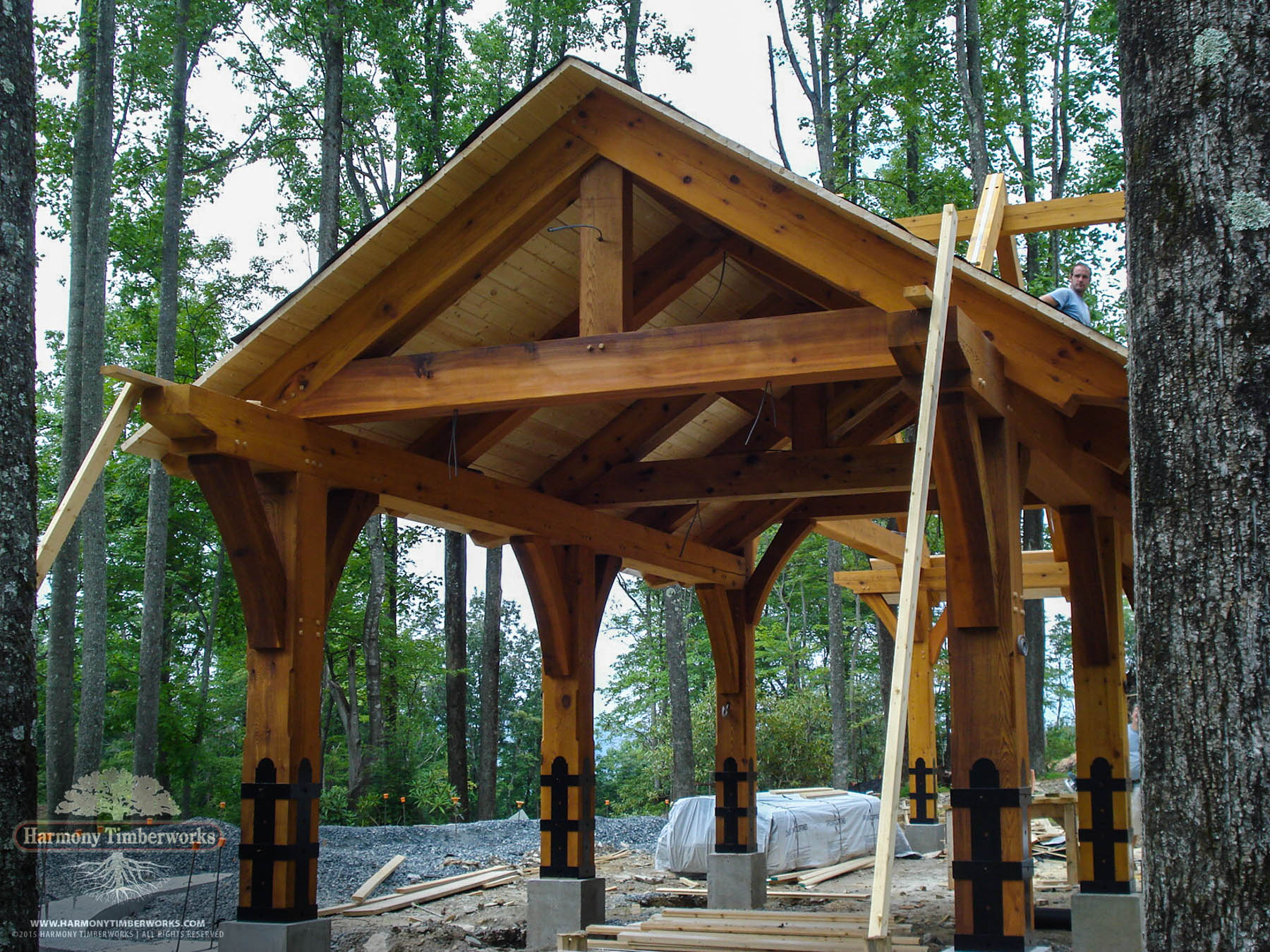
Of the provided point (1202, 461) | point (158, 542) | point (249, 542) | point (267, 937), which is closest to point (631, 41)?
point (158, 542)

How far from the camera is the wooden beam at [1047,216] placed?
8.66m

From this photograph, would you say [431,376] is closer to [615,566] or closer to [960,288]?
[960,288]

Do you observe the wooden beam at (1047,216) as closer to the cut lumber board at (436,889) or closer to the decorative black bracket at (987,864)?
the decorative black bracket at (987,864)

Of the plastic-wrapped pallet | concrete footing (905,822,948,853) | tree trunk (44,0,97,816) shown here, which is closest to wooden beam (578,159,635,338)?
the plastic-wrapped pallet

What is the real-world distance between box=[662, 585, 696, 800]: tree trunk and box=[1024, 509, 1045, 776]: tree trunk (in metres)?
5.34

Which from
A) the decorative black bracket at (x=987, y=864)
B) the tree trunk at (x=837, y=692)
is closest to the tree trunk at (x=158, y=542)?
the tree trunk at (x=837, y=692)

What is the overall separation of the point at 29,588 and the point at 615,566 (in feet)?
19.0

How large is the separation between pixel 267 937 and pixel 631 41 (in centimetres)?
1706

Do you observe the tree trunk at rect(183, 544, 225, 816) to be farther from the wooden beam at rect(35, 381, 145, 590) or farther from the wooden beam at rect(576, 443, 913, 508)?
the wooden beam at rect(35, 381, 145, 590)

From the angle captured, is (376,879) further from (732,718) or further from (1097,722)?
(1097,722)

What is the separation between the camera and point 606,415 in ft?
29.0

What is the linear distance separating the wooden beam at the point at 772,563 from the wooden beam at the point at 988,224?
111 inches

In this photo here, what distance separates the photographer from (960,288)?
553 centimetres

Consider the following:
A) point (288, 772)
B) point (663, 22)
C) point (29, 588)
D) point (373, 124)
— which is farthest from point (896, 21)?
point (29, 588)
